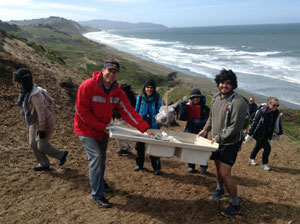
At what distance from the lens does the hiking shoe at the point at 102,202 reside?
410 cm

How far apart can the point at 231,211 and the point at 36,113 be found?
12.3 ft

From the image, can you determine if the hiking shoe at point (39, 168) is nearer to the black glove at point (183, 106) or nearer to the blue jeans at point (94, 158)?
the blue jeans at point (94, 158)

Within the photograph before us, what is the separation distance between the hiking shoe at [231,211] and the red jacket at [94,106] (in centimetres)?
184

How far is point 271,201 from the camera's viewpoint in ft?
15.6

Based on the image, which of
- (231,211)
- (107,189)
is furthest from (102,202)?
(231,211)

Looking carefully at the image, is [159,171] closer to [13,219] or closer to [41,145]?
[41,145]

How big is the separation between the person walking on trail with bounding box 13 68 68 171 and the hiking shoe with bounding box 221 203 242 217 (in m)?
3.31

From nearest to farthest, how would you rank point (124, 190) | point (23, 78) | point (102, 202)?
point (102, 202) < point (23, 78) < point (124, 190)

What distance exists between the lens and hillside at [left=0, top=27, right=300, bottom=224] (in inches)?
157

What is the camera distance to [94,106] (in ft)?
12.6

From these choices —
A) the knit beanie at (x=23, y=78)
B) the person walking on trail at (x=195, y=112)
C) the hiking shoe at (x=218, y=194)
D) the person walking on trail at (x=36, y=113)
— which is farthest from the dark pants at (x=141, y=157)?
the knit beanie at (x=23, y=78)

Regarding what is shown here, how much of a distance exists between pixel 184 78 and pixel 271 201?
974 inches

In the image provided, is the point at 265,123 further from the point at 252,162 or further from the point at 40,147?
the point at 40,147

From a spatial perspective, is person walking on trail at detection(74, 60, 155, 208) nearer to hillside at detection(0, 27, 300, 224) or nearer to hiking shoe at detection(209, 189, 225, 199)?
hillside at detection(0, 27, 300, 224)
